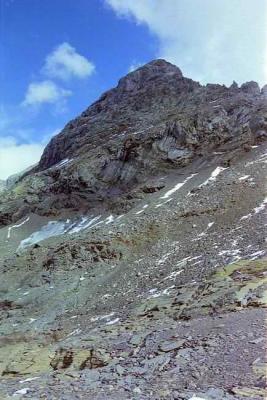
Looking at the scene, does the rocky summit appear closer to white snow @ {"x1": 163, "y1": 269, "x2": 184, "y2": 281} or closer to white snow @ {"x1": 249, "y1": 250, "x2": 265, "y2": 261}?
white snow @ {"x1": 249, "y1": 250, "x2": 265, "y2": 261}

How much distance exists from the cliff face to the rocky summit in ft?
0.89

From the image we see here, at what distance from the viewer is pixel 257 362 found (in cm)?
1177

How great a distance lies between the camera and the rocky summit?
13.2 metres

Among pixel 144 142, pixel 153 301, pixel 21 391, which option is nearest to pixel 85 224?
pixel 144 142

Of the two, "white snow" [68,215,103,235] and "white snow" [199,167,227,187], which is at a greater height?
"white snow" [199,167,227,187]

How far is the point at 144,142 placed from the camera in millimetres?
70250

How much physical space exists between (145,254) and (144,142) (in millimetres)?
35519

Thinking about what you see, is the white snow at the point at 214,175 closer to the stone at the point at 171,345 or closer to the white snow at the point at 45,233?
the white snow at the point at 45,233

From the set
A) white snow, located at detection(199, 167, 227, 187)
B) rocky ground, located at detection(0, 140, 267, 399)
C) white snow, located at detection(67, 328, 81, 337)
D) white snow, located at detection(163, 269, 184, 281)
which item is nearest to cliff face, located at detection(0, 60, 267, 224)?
white snow, located at detection(199, 167, 227, 187)

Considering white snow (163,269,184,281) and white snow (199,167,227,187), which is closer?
white snow (163,269,184,281)

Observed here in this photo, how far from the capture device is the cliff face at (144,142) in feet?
214

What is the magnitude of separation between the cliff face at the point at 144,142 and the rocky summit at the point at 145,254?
271 millimetres

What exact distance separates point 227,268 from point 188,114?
5187 centimetres

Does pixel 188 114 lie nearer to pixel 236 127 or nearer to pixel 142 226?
pixel 236 127
